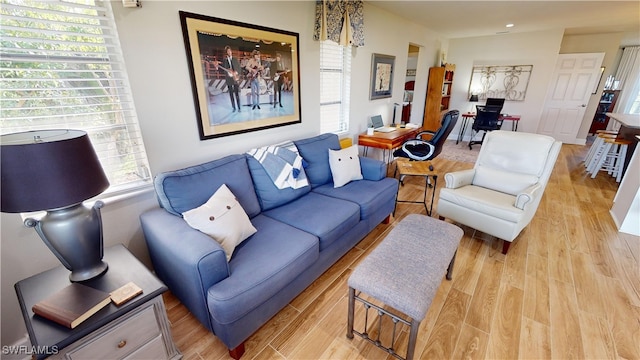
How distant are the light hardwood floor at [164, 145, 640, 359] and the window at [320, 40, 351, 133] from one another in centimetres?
160

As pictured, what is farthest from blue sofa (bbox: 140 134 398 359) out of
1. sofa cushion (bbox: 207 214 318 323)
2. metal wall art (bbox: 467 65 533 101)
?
metal wall art (bbox: 467 65 533 101)

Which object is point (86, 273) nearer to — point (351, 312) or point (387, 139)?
point (351, 312)

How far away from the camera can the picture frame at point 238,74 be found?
6.00ft

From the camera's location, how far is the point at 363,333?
153cm

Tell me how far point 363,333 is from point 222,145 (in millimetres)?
1706

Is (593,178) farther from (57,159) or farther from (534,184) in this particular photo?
(57,159)

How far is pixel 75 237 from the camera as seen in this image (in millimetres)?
1122

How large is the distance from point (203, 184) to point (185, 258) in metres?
0.57

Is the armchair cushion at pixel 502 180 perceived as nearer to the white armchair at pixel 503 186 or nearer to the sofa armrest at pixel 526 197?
the white armchair at pixel 503 186

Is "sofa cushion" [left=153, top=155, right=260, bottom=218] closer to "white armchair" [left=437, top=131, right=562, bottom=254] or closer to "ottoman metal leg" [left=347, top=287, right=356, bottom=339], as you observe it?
"ottoman metal leg" [left=347, top=287, right=356, bottom=339]

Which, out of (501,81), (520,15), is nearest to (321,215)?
(520,15)

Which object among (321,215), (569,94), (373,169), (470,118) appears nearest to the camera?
(321,215)

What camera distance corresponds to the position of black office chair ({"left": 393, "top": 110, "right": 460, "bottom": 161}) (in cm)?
335

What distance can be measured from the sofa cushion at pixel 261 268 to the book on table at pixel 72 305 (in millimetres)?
427
